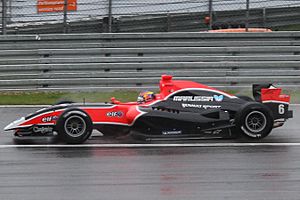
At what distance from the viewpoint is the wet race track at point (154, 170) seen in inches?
247

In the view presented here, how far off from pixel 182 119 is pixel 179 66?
619 centimetres

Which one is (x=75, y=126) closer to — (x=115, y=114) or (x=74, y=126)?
(x=74, y=126)

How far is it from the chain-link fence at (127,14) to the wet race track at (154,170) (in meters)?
7.74

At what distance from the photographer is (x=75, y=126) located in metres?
9.19

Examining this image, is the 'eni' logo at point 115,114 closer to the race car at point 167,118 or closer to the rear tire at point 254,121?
the race car at point 167,118

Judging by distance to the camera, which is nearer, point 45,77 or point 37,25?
point 45,77

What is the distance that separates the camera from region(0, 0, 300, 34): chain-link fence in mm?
16859

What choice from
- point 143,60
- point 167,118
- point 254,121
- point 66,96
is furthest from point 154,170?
point 143,60

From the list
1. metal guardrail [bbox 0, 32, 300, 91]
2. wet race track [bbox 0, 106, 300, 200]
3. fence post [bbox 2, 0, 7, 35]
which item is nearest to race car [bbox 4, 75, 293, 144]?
wet race track [bbox 0, 106, 300, 200]

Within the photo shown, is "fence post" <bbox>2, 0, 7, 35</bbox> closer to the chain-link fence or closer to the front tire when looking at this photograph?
the chain-link fence

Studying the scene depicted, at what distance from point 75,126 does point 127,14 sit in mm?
8319

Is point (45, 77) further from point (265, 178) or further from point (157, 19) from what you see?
point (265, 178)

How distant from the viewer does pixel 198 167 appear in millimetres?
7465

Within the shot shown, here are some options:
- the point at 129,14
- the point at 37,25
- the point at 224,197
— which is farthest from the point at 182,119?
the point at 37,25
